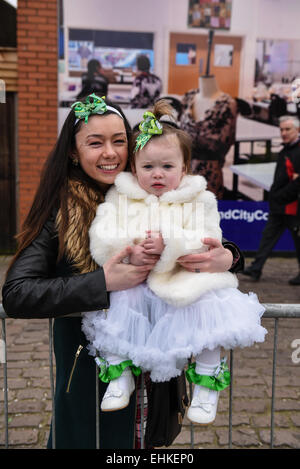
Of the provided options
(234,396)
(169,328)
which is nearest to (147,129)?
(169,328)

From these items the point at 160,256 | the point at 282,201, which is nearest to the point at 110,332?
the point at 160,256

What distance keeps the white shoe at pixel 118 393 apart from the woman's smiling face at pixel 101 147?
83 cm

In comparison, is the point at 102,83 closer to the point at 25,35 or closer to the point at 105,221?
the point at 25,35

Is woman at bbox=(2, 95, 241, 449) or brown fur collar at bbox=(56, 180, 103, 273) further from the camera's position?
brown fur collar at bbox=(56, 180, 103, 273)

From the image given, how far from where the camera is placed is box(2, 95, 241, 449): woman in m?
1.92

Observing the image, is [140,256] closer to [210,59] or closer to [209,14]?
[210,59]

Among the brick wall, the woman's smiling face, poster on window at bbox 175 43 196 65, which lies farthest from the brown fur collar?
poster on window at bbox 175 43 196 65

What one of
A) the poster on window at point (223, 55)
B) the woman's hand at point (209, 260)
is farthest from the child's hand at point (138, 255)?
the poster on window at point (223, 55)

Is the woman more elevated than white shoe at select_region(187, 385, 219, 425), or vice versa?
the woman

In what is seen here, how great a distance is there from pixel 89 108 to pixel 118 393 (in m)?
1.21

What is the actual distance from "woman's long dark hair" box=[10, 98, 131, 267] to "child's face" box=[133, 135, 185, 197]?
231 millimetres

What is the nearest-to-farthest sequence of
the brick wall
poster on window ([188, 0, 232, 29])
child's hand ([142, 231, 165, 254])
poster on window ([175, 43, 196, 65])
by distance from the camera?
1. child's hand ([142, 231, 165, 254])
2. the brick wall
3. poster on window ([188, 0, 232, 29])
4. poster on window ([175, 43, 196, 65])

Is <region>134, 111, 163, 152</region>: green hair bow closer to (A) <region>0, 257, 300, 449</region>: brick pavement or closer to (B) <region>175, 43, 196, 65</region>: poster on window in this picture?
(A) <region>0, 257, 300, 449</region>: brick pavement

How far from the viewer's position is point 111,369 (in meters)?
2.00
